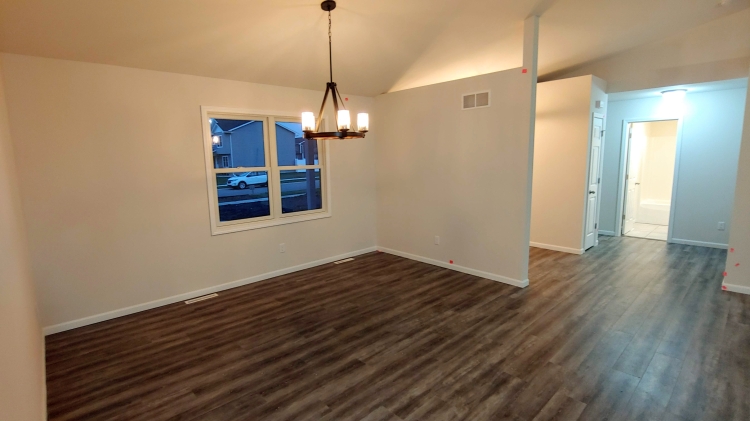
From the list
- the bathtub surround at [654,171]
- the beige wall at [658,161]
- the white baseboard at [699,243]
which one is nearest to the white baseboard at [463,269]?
the white baseboard at [699,243]

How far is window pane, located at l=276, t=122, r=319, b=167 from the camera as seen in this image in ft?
16.2

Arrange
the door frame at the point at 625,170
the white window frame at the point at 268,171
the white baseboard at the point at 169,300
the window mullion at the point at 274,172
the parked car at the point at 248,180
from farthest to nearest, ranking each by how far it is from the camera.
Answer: the door frame at the point at 625,170 < the window mullion at the point at 274,172 < the parked car at the point at 248,180 < the white window frame at the point at 268,171 < the white baseboard at the point at 169,300

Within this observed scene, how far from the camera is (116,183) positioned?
141 inches

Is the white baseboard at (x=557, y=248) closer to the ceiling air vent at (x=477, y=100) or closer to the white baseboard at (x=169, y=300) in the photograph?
the ceiling air vent at (x=477, y=100)

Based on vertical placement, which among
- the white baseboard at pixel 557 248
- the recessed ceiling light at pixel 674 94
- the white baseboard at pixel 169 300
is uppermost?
the recessed ceiling light at pixel 674 94

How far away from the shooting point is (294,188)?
5211 millimetres

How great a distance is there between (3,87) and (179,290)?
2.40 metres

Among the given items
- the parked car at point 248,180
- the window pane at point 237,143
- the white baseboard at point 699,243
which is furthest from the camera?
the white baseboard at point 699,243

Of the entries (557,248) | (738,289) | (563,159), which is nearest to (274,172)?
(563,159)

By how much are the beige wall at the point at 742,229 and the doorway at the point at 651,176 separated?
10.8ft

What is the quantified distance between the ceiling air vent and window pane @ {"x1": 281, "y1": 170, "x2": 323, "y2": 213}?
232cm

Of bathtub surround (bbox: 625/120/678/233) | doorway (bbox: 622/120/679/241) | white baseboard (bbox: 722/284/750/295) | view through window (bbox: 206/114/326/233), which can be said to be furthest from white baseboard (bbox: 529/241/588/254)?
view through window (bbox: 206/114/326/233)

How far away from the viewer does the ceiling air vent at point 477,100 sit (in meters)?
4.41

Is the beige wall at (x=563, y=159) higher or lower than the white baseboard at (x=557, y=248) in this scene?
higher
